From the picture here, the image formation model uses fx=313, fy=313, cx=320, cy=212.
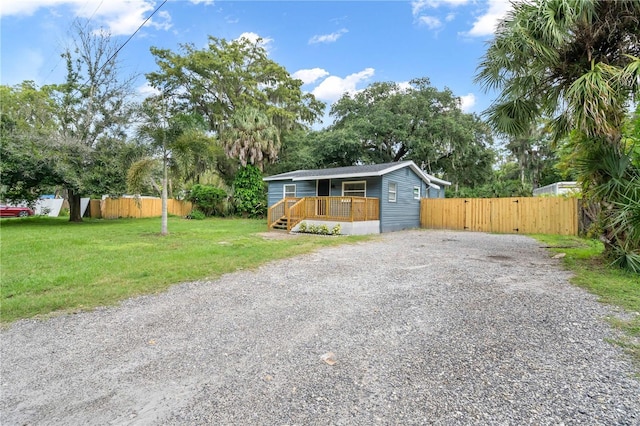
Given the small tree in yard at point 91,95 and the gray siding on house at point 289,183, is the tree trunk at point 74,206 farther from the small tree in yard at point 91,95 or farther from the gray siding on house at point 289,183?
the gray siding on house at point 289,183

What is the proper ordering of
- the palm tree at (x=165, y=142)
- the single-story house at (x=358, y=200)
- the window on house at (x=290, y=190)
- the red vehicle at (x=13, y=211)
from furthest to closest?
the red vehicle at (x=13, y=211) < the window on house at (x=290, y=190) < the single-story house at (x=358, y=200) < the palm tree at (x=165, y=142)

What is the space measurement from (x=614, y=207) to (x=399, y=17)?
817cm

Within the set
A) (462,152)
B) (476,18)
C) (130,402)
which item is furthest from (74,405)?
(462,152)

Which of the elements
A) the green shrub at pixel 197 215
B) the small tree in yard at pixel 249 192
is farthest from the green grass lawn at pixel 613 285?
the green shrub at pixel 197 215

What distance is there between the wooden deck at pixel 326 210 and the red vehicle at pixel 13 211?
64.5ft

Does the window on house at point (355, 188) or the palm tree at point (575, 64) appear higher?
the palm tree at point (575, 64)

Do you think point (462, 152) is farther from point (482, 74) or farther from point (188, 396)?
point (188, 396)

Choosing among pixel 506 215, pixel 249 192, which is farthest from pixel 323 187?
pixel 506 215

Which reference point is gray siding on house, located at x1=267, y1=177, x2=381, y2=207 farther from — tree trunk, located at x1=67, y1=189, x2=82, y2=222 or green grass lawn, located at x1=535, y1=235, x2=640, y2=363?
tree trunk, located at x1=67, y1=189, x2=82, y2=222

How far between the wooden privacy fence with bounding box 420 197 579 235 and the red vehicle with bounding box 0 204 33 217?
26.2 meters

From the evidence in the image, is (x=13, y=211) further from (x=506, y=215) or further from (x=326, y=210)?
(x=506, y=215)

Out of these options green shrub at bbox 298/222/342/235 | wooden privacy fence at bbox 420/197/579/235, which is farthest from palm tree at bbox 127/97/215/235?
wooden privacy fence at bbox 420/197/579/235

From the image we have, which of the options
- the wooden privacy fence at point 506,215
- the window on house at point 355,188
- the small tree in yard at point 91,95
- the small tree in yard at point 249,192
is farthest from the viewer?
the small tree in yard at point 249,192

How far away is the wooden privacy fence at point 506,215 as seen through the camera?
12.4 metres
